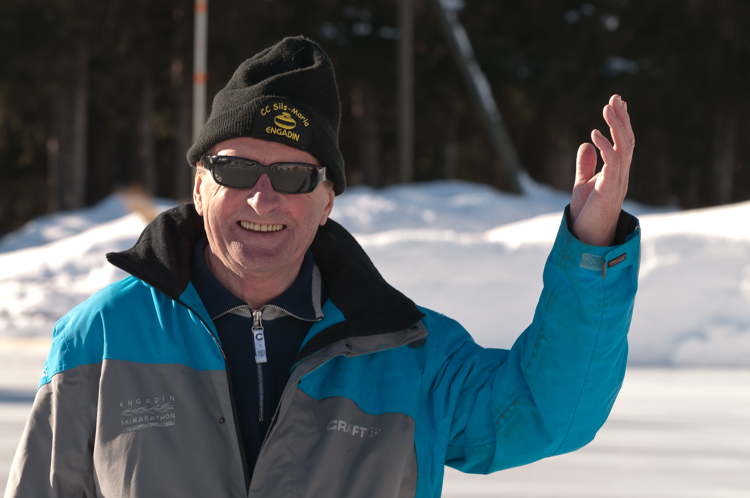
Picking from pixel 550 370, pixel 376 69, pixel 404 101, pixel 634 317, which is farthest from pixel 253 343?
pixel 376 69

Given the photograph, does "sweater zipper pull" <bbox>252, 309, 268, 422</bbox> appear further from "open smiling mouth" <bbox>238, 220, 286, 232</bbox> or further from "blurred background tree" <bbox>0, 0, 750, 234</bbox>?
"blurred background tree" <bbox>0, 0, 750, 234</bbox>

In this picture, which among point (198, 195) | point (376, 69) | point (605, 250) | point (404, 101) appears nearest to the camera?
point (605, 250)

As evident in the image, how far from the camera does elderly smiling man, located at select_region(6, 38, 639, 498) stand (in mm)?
1751

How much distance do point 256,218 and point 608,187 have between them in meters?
0.79

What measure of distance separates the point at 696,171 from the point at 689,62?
27.2 feet

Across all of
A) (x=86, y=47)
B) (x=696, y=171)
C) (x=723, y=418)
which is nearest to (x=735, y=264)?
(x=723, y=418)

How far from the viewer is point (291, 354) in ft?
6.57

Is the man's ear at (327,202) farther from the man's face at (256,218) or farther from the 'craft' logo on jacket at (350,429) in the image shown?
the 'craft' logo on jacket at (350,429)

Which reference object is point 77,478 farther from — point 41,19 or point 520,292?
point 41,19

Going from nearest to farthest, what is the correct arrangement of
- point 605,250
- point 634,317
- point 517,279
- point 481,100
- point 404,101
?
point 605,250
point 634,317
point 517,279
point 404,101
point 481,100

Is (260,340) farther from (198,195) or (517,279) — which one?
(517,279)

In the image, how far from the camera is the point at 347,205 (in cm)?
1164

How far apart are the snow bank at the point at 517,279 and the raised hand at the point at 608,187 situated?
221 inches

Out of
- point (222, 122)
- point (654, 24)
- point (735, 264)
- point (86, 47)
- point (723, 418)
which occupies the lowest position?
point (723, 418)
